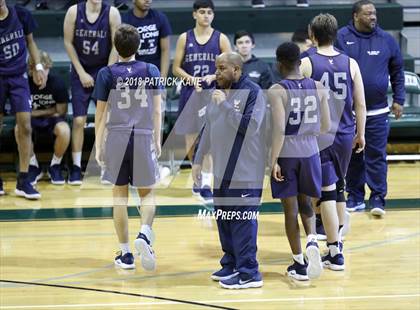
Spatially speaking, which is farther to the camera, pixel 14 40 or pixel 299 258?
pixel 14 40

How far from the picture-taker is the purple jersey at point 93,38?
10000 millimetres

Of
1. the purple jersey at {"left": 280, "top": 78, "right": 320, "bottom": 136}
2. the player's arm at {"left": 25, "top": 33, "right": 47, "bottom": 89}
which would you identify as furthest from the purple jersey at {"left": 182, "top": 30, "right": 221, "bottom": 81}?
the purple jersey at {"left": 280, "top": 78, "right": 320, "bottom": 136}

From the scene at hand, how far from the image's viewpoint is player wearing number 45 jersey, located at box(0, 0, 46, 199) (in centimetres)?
957

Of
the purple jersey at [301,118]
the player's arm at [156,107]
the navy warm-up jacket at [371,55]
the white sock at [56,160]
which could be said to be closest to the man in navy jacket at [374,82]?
the navy warm-up jacket at [371,55]

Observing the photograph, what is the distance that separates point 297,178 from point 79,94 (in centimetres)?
383

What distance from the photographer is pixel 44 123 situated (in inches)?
410

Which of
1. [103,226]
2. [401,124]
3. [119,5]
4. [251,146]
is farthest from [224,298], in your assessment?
[119,5]

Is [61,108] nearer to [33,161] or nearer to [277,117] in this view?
[33,161]

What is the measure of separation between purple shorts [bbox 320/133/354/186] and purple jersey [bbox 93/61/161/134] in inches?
50.1

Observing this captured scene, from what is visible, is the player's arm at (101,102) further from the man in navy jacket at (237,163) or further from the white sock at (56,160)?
the white sock at (56,160)

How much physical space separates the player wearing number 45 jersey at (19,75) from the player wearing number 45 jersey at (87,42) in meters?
0.46

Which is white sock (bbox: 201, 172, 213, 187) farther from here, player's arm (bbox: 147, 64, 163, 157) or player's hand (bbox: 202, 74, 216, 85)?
player's arm (bbox: 147, 64, 163, 157)

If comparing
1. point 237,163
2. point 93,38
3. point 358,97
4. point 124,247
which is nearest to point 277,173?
point 237,163

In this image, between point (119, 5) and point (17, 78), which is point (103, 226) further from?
point (119, 5)
